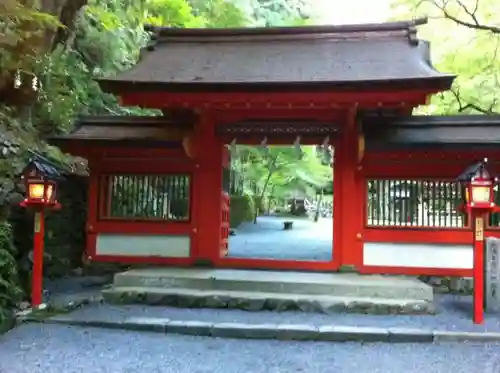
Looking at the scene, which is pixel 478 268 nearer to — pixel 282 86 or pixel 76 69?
pixel 282 86

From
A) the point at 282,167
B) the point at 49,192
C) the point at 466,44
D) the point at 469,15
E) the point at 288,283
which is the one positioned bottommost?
the point at 288,283

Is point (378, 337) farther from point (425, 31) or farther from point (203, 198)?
point (425, 31)

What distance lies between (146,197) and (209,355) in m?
4.40

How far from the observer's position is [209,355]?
4.98 m

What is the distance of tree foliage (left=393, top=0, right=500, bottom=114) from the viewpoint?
11555 mm

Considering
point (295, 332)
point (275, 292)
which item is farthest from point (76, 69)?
point (295, 332)

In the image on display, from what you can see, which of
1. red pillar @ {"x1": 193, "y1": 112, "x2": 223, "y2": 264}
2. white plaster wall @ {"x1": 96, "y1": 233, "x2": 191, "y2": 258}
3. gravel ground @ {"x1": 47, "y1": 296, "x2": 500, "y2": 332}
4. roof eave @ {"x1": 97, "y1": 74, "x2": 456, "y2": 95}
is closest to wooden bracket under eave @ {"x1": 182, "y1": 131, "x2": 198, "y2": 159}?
red pillar @ {"x1": 193, "y1": 112, "x2": 223, "y2": 264}

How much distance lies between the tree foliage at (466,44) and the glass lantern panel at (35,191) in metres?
9.20

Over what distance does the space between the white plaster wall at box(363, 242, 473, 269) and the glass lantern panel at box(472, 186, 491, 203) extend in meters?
2.15

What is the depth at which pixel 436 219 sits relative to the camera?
809 cm

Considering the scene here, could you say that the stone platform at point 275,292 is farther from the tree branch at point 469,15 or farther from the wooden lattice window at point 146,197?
the tree branch at point 469,15

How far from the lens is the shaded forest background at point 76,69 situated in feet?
22.2

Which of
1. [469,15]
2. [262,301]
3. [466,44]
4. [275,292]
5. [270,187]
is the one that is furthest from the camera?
[270,187]

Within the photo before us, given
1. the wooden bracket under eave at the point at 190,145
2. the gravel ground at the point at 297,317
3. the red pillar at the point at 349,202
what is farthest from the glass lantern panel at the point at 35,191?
the red pillar at the point at 349,202
